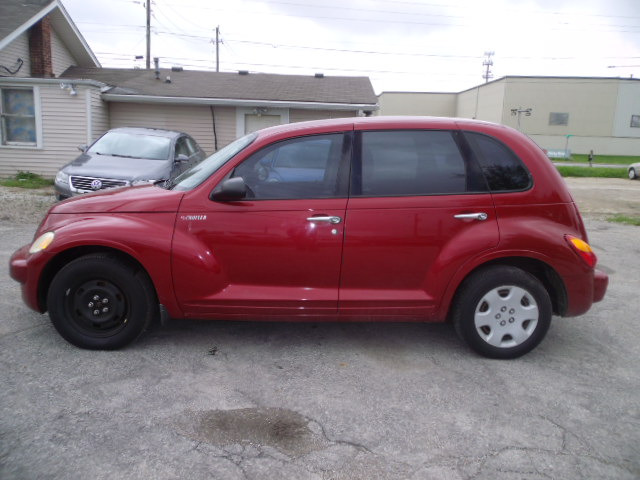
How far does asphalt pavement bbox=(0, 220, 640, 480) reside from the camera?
2.61m

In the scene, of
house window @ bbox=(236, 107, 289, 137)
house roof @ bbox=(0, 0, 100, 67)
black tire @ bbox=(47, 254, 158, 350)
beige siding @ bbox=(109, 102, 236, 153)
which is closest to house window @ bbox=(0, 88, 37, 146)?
house roof @ bbox=(0, 0, 100, 67)

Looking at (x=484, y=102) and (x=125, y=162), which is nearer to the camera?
(x=125, y=162)

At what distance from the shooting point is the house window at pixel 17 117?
1389 cm

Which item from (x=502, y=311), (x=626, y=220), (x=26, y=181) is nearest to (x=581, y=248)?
(x=502, y=311)

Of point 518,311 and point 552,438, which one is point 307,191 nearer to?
point 518,311

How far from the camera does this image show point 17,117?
46.1ft

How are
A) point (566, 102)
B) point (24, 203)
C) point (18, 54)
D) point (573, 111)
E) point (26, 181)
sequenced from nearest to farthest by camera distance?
point (24, 203) < point (26, 181) < point (18, 54) < point (566, 102) < point (573, 111)

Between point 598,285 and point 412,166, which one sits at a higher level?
point 412,166

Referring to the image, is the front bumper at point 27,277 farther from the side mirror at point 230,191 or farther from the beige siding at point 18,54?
the beige siding at point 18,54

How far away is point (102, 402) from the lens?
3.13 metres

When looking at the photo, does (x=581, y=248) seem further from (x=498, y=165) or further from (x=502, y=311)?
(x=498, y=165)

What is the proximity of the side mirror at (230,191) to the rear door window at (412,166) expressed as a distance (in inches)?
32.2

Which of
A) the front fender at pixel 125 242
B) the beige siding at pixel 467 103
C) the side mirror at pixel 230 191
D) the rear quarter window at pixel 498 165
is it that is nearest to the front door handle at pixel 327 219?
the side mirror at pixel 230 191

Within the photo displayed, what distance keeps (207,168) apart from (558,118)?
4879 cm
